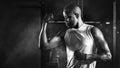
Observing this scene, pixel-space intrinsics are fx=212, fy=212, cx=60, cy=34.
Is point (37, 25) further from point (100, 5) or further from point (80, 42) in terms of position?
point (100, 5)

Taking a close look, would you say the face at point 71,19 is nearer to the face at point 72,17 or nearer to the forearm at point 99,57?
the face at point 72,17

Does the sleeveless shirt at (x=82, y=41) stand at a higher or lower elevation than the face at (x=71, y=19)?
lower

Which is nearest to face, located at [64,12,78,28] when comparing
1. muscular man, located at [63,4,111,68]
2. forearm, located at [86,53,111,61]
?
muscular man, located at [63,4,111,68]

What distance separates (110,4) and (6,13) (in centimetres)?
77

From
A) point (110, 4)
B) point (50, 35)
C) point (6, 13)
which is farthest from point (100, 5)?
point (6, 13)

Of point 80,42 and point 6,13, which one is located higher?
point 6,13

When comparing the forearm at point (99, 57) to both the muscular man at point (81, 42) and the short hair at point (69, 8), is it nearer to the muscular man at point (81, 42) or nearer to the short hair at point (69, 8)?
the muscular man at point (81, 42)

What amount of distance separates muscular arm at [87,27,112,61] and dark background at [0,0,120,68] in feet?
0.13

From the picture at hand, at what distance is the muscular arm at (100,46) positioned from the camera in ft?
4.94

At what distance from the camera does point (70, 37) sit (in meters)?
1.57

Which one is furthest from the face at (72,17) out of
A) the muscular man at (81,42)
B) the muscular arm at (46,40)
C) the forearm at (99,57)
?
the forearm at (99,57)

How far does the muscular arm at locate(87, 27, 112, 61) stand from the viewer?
1507mm

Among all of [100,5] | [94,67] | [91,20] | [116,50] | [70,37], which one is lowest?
[94,67]

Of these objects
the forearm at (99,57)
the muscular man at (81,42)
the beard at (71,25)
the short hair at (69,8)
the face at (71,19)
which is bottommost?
the forearm at (99,57)
